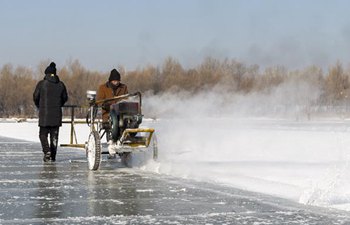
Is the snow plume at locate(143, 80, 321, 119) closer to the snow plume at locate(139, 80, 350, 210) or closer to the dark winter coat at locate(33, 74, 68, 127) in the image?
the snow plume at locate(139, 80, 350, 210)

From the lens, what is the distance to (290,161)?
15.9 m

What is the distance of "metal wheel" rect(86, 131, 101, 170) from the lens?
12.4 metres

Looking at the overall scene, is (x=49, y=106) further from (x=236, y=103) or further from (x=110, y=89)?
(x=236, y=103)

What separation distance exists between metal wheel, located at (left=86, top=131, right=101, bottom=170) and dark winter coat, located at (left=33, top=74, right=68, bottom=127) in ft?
6.88

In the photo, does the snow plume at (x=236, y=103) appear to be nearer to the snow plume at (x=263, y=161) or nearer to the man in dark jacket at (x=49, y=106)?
the snow plume at (x=263, y=161)

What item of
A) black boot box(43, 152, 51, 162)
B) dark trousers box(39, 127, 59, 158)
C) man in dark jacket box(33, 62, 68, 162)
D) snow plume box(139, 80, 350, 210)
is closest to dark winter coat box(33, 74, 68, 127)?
man in dark jacket box(33, 62, 68, 162)

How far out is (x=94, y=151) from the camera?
12531 mm

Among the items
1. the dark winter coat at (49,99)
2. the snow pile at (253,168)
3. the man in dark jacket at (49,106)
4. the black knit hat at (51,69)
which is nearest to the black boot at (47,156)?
the man in dark jacket at (49,106)

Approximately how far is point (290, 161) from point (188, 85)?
165 inches

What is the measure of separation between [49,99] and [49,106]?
16 centimetres

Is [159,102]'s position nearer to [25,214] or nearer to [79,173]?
[79,173]

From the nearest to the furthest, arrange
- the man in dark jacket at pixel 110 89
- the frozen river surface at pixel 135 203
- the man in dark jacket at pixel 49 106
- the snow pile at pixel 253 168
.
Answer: the frozen river surface at pixel 135 203 → the snow pile at pixel 253 168 → the man in dark jacket at pixel 110 89 → the man in dark jacket at pixel 49 106

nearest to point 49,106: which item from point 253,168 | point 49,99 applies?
point 49,99

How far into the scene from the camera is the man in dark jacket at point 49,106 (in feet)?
48.6
